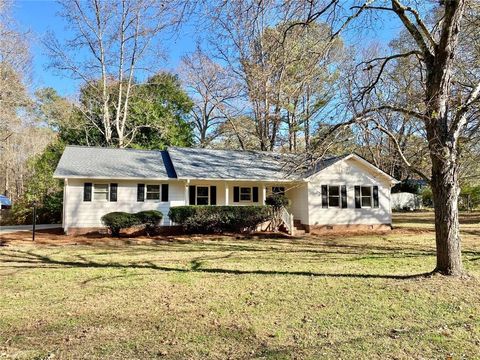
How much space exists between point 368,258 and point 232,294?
5497 mm

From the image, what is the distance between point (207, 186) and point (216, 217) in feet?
10.7

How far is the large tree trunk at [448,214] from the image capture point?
22.6 ft

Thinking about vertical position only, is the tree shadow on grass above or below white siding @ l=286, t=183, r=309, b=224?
below

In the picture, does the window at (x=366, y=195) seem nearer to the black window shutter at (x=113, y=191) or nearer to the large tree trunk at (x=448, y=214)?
the large tree trunk at (x=448, y=214)

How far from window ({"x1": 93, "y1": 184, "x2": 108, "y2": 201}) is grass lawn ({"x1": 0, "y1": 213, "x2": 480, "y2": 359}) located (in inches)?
254

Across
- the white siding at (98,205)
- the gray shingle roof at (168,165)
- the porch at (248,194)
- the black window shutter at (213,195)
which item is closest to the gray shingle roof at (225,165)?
the gray shingle roof at (168,165)

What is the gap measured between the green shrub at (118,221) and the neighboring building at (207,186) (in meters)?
1.30

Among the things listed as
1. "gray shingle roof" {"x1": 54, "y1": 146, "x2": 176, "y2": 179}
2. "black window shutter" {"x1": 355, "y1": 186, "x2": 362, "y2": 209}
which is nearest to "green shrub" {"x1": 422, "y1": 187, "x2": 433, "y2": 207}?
"black window shutter" {"x1": 355, "y1": 186, "x2": 362, "y2": 209}

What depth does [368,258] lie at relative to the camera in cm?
1020

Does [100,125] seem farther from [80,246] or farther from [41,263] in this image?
[41,263]

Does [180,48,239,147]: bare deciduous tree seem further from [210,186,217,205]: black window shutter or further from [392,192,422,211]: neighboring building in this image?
[392,192,422,211]: neighboring building

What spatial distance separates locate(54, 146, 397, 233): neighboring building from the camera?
54.9 feet

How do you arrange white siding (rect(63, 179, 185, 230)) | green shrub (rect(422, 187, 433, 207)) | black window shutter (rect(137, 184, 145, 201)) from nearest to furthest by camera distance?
white siding (rect(63, 179, 185, 230)) < black window shutter (rect(137, 184, 145, 201)) < green shrub (rect(422, 187, 433, 207))

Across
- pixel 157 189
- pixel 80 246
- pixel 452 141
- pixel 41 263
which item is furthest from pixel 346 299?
pixel 157 189
